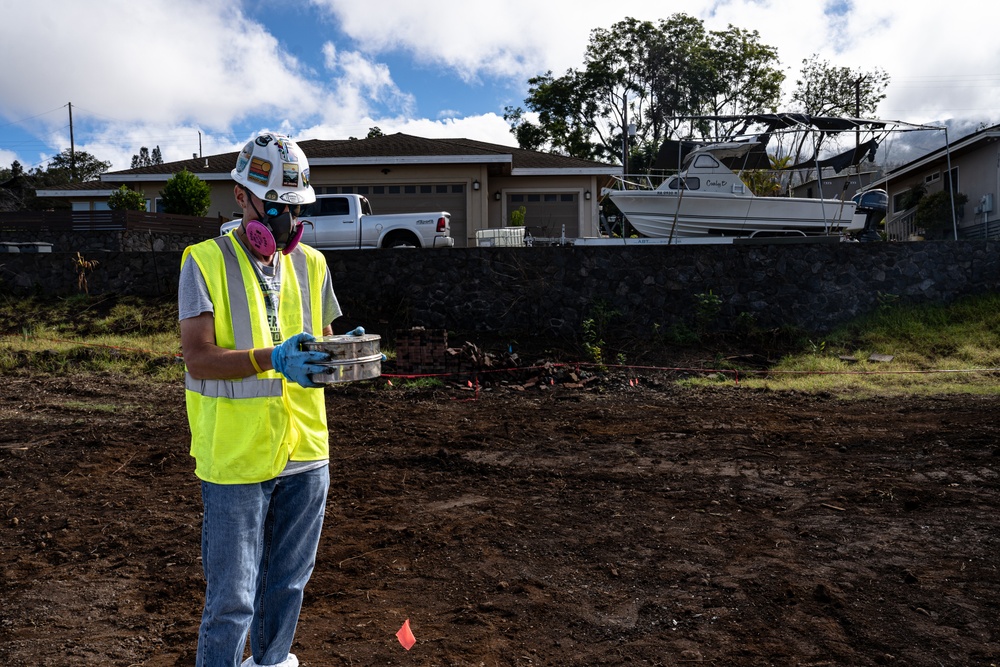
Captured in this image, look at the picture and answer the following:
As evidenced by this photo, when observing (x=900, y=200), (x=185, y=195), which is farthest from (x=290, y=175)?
(x=900, y=200)

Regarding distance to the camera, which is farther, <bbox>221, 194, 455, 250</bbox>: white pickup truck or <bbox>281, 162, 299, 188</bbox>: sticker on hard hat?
<bbox>221, 194, 455, 250</bbox>: white pickup truck

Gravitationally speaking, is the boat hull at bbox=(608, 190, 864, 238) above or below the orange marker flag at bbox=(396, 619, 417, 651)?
above

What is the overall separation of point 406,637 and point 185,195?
20773mm

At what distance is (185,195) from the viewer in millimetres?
21547

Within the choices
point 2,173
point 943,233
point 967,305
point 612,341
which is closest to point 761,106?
point 943,233

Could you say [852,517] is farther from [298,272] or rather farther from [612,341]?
[612,341]

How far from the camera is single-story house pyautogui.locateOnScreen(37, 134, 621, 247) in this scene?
21984mm

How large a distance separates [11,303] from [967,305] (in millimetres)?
19026

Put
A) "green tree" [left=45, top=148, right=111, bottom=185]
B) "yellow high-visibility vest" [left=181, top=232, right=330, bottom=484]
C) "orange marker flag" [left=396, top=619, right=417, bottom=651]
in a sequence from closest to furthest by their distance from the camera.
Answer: "yellow high-visibility vest" [left=181, top=232, right=330, bottom=484]
"orange marker flag" [left=396, top=619, right=417, bottom=651]
"green tree" [left=45, top=148, right=111, bottom=185]

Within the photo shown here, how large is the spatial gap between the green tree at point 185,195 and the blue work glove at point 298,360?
21.3 metres

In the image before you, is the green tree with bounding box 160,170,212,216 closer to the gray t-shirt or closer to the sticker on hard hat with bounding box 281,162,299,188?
the gray t-shirt

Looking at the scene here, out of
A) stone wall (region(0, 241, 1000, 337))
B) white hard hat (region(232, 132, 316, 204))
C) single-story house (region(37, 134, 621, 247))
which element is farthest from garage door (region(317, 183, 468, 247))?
white hard hat (region(232, 132, 316, 204))

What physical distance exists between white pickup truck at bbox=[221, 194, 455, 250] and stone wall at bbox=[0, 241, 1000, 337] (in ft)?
6.09

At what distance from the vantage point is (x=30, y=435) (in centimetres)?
802
